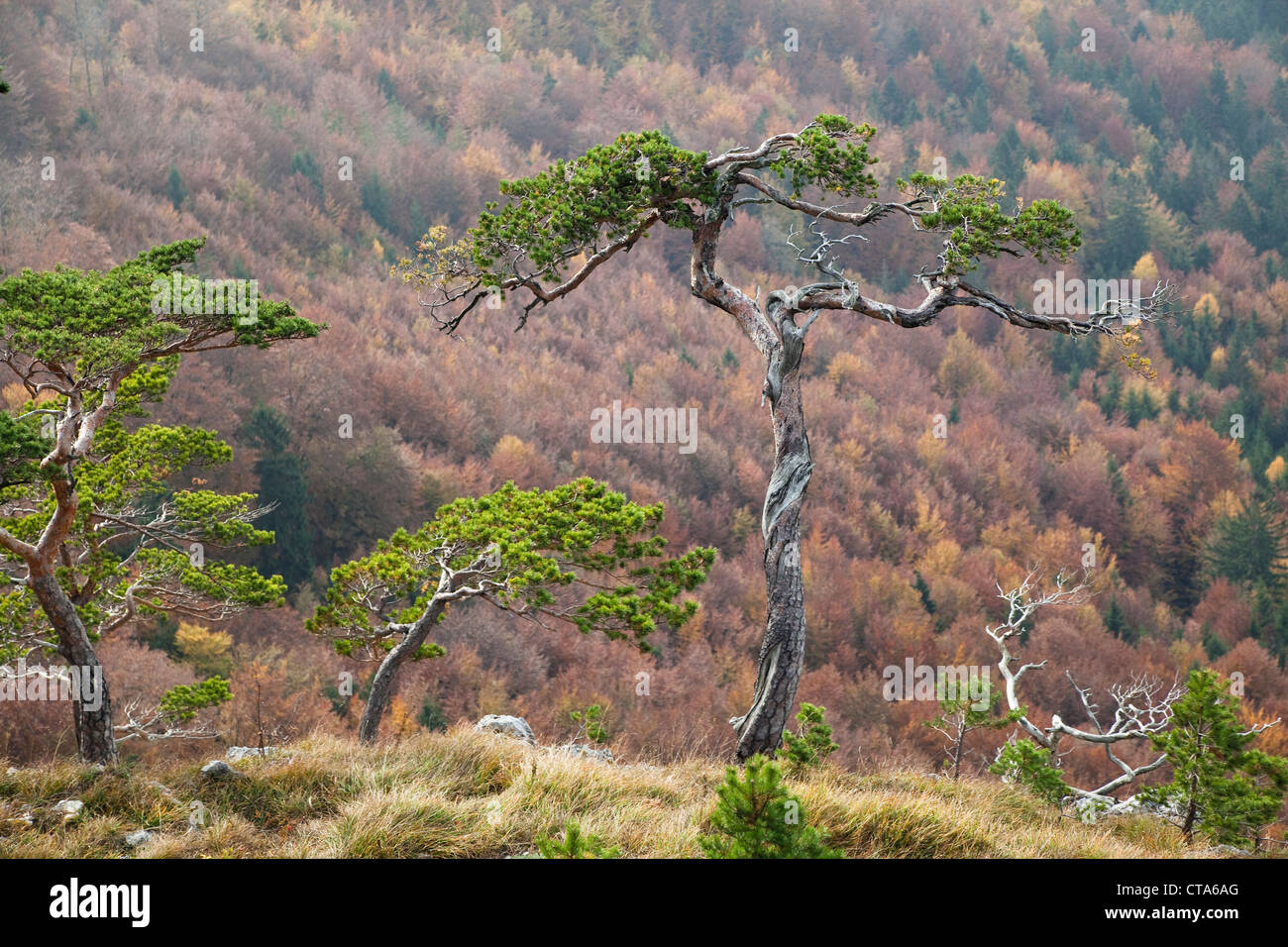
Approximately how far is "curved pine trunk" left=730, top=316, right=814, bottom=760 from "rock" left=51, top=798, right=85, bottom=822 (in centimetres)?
480

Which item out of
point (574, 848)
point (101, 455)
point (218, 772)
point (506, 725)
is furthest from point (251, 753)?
point (574, 848)

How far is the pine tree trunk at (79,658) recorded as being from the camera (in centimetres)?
812

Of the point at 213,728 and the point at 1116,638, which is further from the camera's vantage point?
the point at 1116,638

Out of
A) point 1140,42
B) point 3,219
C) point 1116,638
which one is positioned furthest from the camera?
point 1140,42

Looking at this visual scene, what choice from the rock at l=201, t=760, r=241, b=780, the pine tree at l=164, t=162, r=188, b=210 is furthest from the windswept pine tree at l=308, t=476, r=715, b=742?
the pine tree at l=164, t=162, r=188, b=210

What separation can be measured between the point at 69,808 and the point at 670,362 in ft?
126

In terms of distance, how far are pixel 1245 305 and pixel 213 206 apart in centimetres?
5762

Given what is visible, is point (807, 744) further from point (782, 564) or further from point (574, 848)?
point (574, 848)

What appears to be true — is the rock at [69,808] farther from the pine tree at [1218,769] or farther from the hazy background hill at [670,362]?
the pine tree at [1218,769]
